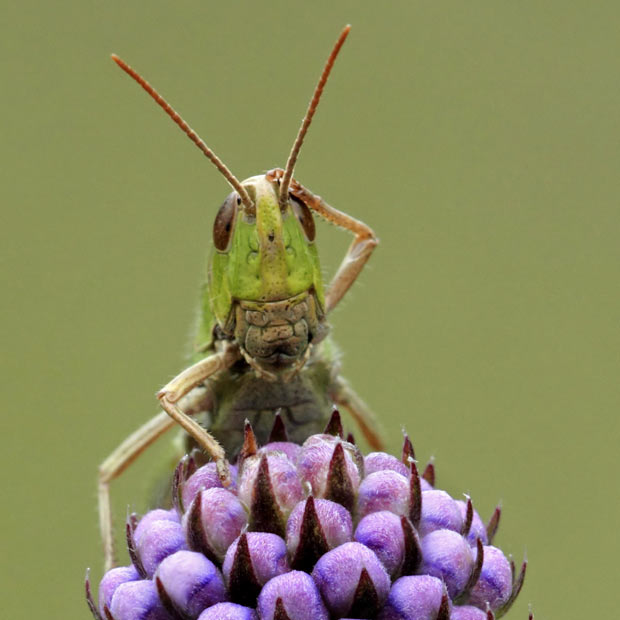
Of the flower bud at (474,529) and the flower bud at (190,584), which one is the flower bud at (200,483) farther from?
the flower bud at (474,529)

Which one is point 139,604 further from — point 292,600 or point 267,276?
point 267,276

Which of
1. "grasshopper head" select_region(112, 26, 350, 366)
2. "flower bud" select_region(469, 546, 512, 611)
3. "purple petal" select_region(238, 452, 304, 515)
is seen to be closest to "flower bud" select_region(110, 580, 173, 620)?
"purple petal" select_region(238, 452, 304, 515)

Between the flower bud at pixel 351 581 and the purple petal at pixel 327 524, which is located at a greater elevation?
the purple petal at pixel 327 524

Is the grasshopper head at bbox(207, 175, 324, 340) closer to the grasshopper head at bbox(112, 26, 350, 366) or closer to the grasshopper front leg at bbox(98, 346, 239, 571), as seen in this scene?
the grasshopper head at bbox(112, 26, 350, 366)

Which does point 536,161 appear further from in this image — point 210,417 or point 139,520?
point 139,520

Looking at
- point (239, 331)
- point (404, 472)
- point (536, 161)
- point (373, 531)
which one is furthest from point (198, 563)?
point (536, 161)

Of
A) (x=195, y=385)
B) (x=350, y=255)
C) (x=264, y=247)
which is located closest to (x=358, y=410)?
(x=350, y=255)

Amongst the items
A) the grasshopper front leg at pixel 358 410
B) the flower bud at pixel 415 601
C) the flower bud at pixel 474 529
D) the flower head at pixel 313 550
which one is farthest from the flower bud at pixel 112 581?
the grasshopper front leg at pixel 358 410
